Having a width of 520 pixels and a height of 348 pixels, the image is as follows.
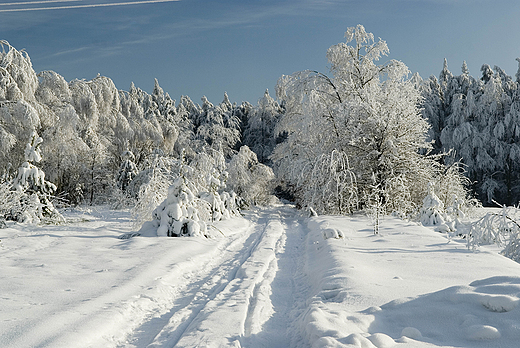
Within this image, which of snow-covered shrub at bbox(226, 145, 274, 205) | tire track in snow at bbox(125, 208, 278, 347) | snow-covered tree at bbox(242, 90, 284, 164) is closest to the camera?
tire track in snow at bbox(125, 208, 278, 347)

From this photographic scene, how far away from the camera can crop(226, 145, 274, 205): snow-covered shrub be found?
20.0m

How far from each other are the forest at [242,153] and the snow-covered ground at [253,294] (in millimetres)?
2423

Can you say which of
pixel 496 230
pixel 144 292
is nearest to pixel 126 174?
pixel 144 292

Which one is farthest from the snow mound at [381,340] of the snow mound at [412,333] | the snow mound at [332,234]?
the snow mound at [332,234]

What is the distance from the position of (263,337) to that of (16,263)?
14.1 feet

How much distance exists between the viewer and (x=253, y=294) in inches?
174

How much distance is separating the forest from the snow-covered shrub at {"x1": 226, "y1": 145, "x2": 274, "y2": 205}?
0.24ft

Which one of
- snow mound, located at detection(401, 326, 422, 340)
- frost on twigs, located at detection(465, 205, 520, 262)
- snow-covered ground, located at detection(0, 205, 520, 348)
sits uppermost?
frost on twigs, located at detection(465, 205, 520, 262)

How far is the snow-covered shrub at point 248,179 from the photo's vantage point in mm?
19969

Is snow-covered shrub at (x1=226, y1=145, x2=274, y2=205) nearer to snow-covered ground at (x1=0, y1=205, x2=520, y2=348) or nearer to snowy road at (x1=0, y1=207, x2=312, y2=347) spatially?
snowy road at (x1=0, y1=207, x2=312, y2=347)

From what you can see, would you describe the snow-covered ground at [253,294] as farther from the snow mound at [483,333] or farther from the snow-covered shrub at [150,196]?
the snow-covered shrub at [150,196]

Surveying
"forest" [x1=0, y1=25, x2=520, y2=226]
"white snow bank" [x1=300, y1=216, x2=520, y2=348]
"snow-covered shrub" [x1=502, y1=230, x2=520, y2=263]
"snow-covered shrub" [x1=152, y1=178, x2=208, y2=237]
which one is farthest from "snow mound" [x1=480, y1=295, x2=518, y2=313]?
"snow-covered shrub" [x1=152, y1=178, x2=208, y2=237]

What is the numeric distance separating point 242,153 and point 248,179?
1940 mm

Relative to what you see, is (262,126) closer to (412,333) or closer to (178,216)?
(178,216)
